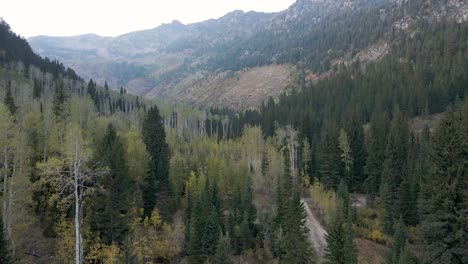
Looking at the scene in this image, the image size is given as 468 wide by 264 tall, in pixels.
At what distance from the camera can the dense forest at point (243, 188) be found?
31.1m

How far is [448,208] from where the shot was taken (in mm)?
30453

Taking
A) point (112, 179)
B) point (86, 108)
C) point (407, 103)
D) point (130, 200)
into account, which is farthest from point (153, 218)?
point (407, 103)

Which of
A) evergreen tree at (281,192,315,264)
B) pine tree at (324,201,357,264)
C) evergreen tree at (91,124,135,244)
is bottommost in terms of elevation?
evergreen tree at (281,192,315,264)

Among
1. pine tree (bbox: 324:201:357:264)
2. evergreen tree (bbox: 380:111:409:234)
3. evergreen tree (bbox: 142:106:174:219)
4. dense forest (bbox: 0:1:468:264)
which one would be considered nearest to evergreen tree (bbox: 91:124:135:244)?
dense forest (bbox: 0:1:468:264)

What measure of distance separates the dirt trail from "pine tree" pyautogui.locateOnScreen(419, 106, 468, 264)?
3104 centimetres

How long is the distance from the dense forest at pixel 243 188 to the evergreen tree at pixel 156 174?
211mm

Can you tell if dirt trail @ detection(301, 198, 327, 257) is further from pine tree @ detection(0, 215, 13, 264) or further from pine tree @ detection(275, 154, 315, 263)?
pine tree @ detection(0, 215, 13, 264)

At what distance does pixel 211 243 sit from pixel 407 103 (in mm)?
104108

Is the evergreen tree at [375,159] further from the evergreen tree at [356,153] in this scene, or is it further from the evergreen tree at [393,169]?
the evergreen tree at [393,169]

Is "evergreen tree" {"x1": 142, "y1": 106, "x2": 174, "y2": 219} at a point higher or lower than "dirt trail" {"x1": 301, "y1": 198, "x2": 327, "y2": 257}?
higher

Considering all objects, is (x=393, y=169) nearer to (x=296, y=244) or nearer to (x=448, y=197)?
(x=296, y=244)

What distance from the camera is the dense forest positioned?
3112 cm

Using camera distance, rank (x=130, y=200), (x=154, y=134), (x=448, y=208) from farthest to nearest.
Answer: (x=154, y=134)
(x=130, y=200)
(x=448, y=208)

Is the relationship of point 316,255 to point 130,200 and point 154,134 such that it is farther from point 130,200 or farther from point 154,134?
point 154,134
